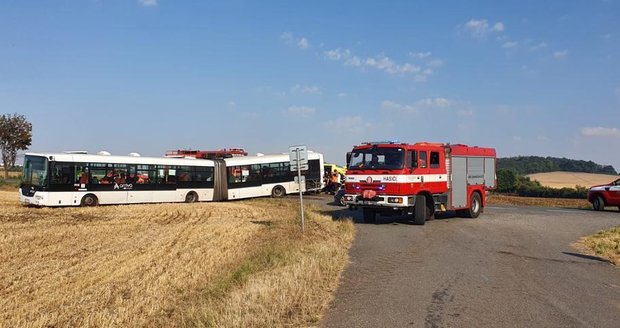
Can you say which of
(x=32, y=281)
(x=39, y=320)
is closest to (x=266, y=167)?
(x=32, y=281)

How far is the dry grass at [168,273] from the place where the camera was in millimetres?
6668

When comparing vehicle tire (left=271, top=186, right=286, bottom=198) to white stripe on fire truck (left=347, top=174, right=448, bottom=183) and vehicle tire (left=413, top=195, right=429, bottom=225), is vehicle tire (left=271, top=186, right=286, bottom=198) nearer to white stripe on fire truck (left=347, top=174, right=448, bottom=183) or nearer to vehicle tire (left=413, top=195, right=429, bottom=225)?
Result: white stripe on fire truck (left=347, top=174, right=448, bottom=183)

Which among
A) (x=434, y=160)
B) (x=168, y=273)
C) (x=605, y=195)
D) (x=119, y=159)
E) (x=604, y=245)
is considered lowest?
(x=168, y=273)

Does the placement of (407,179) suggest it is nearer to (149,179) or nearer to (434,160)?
(434,160)

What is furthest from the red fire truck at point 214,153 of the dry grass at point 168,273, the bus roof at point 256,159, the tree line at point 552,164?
the tree line at point 552,164

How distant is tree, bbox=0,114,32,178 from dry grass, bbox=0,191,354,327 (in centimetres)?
3435

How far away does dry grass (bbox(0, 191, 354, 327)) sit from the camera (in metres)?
6.67

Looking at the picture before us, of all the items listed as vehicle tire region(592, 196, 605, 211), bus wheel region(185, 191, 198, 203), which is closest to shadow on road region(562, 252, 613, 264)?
vehicle tire region(592, 196, 605, 211)

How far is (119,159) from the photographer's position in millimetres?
26422

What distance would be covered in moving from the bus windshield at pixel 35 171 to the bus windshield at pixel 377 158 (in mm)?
14123

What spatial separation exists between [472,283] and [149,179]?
22.4m

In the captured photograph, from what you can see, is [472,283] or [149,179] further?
[149,179]

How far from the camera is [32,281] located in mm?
8672

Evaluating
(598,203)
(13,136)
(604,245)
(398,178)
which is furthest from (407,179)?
(13,136)
